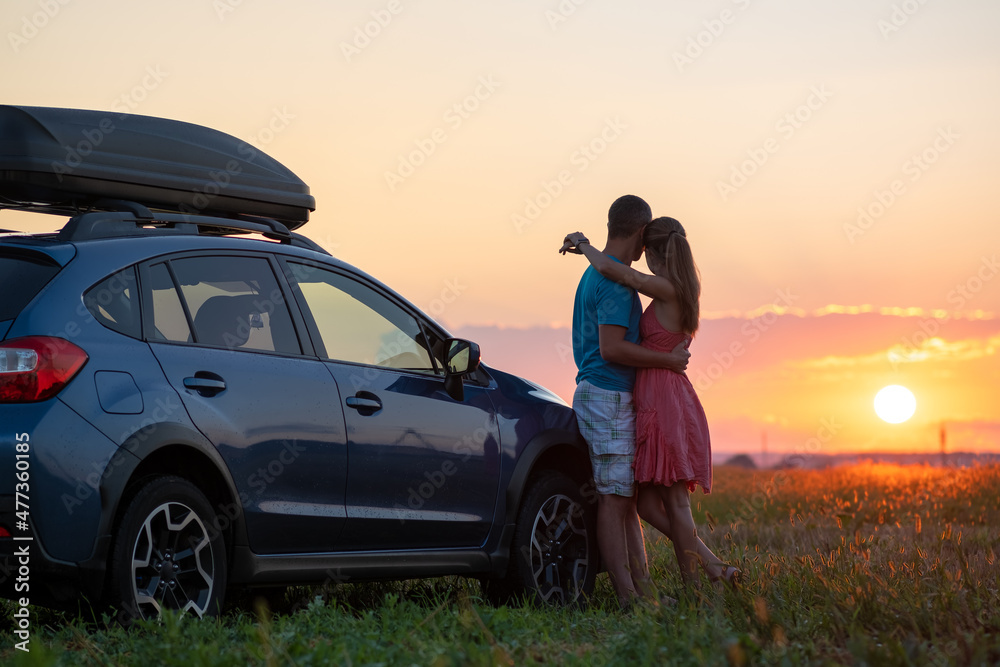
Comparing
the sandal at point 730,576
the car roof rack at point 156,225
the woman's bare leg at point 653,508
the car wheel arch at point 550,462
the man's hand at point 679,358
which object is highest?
the car roof rack at point 156,225

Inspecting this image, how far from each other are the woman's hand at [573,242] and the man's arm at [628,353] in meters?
0.56

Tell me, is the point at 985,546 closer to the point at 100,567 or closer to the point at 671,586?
the point at 671,586

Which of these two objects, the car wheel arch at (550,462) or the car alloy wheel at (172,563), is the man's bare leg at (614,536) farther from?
the car alloy wheel at (172,563)

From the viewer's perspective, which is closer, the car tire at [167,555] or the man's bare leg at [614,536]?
the car tire at [167,555]

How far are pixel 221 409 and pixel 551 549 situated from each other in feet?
8.11

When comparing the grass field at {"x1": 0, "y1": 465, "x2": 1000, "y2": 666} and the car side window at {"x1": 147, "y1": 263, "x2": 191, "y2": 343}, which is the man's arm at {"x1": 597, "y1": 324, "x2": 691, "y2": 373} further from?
the car side window at {"x1": 147, "y1": 263, "x2": 191, "y2": 343}

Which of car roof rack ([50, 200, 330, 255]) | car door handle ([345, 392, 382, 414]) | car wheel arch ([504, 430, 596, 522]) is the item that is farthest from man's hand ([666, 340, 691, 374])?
car roof rack ([50, 200, 330, 255])

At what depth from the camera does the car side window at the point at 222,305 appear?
4742 mm

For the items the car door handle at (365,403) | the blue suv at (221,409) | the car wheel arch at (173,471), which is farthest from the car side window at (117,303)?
the car door handle at (365,403)

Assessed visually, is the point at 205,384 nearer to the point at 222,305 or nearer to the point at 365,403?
the point at 222,305

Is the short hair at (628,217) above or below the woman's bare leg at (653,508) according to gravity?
above

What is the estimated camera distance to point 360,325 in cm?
570

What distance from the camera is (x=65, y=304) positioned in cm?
428

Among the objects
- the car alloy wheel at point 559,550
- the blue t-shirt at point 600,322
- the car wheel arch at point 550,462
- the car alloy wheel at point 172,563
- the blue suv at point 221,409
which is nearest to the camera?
the blue suv at point 221,409
